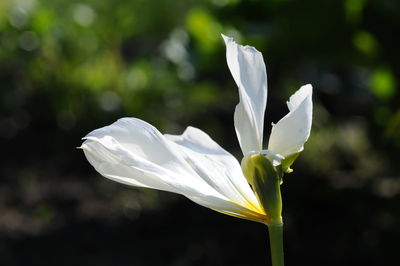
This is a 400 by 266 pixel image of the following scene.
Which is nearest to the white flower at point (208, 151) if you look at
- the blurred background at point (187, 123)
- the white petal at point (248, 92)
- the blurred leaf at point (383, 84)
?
the white petal at point (248, 92)

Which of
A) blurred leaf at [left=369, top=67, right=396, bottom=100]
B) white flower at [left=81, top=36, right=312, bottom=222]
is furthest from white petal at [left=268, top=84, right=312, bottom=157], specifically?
blurred leaf at [left=369, top=67, right=396, bottom=100]

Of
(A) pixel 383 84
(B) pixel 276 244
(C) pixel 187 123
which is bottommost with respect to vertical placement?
(C) pixel 187 123

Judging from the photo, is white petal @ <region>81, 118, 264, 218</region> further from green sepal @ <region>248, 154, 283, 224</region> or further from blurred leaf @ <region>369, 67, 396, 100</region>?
blurred leaf @ <region>369, 67, 396, 100</region>

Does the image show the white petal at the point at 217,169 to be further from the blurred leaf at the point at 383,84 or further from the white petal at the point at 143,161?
the blurred leaf at the point at 383,84

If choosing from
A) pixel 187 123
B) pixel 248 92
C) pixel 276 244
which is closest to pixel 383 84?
pixel 187 123

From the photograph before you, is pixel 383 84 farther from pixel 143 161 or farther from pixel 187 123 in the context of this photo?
pixel 143 161

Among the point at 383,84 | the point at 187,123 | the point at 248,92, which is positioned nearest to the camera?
the point at 248,92

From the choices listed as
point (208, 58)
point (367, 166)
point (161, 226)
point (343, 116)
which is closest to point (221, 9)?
point (208, 58)
